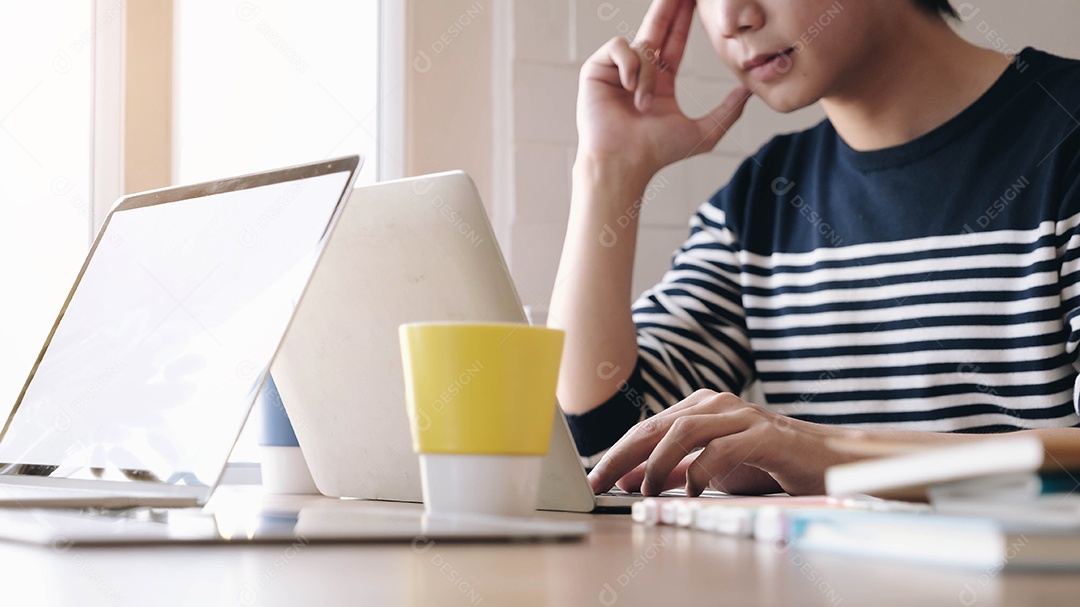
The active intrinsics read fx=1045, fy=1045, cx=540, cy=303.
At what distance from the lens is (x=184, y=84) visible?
1.64m

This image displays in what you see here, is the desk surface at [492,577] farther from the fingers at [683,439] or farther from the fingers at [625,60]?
the fingers at [625,60]

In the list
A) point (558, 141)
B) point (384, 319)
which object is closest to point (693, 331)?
point (558, 141)

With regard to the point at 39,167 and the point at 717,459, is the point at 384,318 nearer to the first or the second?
the point at 717,459

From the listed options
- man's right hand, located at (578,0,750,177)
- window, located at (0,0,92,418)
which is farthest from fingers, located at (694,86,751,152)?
window, located at (0,0,92,418)

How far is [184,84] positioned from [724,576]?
1528mm

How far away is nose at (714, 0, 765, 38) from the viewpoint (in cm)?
127

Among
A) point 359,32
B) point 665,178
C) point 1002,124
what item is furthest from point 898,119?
point 359,32

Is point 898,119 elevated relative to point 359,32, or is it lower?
lower

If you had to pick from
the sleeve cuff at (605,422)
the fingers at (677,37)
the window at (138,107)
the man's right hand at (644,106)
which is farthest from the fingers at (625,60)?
the window at (138,107)

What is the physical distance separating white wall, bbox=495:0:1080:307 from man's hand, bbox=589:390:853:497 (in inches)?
40.1

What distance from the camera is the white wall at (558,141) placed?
1776 mm

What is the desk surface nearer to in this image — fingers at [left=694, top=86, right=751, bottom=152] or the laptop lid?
the laptop lid

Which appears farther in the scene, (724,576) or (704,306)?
(704,306)

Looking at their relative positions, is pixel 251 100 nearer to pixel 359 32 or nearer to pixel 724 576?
pixel 359 32
